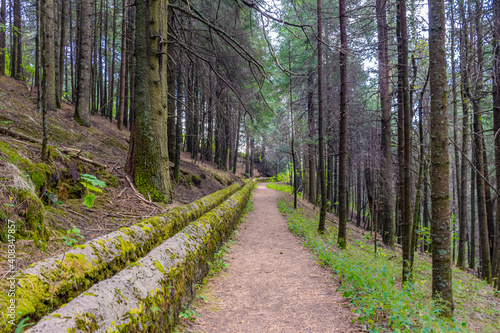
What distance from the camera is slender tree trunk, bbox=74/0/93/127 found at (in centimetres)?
791

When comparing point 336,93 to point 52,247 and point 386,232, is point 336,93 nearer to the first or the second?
point 386,232

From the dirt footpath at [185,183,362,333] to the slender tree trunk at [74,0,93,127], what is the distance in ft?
21.9

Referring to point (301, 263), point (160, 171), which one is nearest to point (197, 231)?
point (160, 171)

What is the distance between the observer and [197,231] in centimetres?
439

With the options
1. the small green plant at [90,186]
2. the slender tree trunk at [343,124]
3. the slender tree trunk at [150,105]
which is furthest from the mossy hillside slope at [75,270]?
the slender tree trunk at [343,124]

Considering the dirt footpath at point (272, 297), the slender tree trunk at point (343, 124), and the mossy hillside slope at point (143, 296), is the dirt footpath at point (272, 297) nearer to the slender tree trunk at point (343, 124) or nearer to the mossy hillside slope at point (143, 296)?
the mossy hillside slope at point (143, 296)

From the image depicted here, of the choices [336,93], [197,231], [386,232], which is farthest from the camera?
[336,93]

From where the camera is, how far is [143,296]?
7.42 ft

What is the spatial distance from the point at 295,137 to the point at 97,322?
505 inches

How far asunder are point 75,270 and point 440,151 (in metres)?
5.10

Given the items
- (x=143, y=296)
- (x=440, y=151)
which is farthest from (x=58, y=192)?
(x=440, y=151)

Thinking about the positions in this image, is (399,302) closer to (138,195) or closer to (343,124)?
(138,195)

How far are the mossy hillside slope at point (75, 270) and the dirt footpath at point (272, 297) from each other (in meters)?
1.16

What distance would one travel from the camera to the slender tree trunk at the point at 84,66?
791 cm
